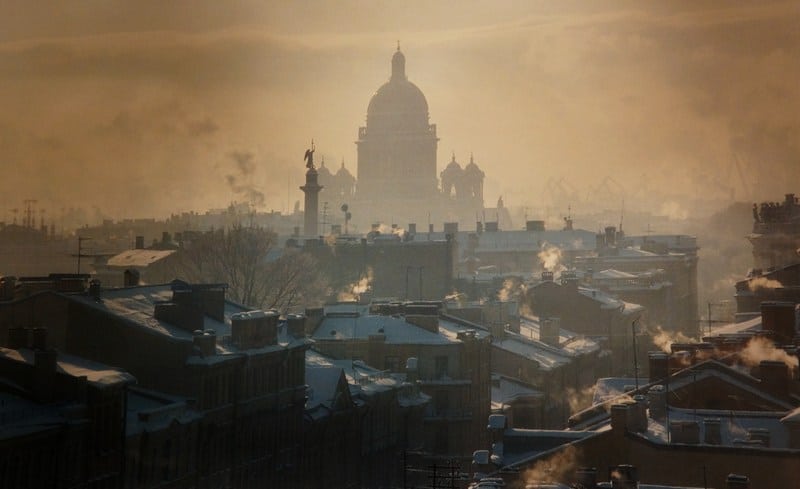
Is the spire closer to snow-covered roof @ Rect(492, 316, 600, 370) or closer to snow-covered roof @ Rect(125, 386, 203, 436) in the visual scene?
snow-covered roof @ Rect(492, 316, 600, 370)

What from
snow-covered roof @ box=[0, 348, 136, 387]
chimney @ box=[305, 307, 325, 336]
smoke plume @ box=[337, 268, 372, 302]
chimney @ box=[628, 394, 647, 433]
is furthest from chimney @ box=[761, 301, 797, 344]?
smoke plume @ box=[337, 268, 372, 302]

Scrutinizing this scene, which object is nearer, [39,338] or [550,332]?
[39,338]

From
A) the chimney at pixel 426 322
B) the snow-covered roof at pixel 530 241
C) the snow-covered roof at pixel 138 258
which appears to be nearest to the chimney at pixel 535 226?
the snow-covered roof at pixel 530 241

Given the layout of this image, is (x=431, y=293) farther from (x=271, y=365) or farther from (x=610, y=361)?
(x=271, y=365)

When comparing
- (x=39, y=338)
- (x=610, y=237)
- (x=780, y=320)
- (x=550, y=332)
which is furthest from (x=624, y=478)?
(x=610, y=237)

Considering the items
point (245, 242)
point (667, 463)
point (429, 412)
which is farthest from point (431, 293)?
point (667, 463)

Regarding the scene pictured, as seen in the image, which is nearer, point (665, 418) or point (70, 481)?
point (70, 481)

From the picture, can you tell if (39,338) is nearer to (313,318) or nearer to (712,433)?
(712,433)
